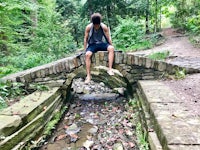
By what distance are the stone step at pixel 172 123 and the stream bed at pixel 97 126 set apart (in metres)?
0.93

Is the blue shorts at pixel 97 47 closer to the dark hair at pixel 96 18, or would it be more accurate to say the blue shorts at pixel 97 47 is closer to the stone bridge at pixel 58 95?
the stone bridge at pixel 58 95

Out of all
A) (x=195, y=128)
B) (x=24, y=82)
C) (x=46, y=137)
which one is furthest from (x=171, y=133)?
(x=24, y=82)

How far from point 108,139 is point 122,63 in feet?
6.71

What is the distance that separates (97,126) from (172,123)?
252cm

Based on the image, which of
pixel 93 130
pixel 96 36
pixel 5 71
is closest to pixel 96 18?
pixel 96 36

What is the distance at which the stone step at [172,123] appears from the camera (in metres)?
2.15

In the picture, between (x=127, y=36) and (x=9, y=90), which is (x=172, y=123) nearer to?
(x=9, y=90)

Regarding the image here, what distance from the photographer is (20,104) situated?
4.19 m

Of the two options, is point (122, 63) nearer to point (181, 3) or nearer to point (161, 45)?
point (161, 45)

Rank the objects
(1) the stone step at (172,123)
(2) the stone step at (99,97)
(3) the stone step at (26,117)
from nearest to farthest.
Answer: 1. (1) the stone step at (172,123)
2. (3) the stone step at (26,117)
3. (2) the stone step at (99,97)

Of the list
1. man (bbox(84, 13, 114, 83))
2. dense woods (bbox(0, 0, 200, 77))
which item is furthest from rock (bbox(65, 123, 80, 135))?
dense woods (bbox(0, 0, 200, 77))

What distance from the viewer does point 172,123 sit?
261cm

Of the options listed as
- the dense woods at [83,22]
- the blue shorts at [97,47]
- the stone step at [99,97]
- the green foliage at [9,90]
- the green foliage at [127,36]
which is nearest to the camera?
the green foliage at [9,90]

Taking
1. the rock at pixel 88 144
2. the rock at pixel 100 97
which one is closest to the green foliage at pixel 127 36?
the rock at pixel 100 97
